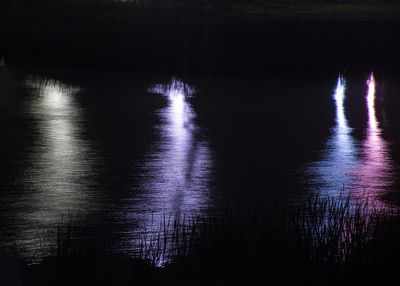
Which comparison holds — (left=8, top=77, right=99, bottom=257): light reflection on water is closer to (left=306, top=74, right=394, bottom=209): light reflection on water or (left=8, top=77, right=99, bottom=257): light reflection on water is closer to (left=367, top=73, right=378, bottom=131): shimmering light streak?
(left=306, top=74, right=394, bottom=209): light reflection on water

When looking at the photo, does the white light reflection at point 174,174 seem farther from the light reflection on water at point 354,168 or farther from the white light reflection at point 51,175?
the light reflection on water at point 354,168

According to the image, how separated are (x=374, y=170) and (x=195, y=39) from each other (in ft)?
76.2

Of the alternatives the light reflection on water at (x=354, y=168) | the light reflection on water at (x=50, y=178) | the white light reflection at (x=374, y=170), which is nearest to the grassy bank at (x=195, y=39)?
the light reflection on water at (x=50, y=178)

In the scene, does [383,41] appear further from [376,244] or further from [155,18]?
[376,244]

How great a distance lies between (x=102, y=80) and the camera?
88.2 feet

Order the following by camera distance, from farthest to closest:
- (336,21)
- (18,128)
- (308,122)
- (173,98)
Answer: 1. (336,21)
2. (173,98)
3. (308,122)
4. (18,128)

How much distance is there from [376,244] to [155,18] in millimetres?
33522

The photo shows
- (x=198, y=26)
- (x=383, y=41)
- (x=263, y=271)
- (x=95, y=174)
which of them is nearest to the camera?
(x=263, y=271)

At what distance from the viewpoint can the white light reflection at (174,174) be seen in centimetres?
969

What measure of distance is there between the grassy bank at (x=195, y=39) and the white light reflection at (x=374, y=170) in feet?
46.8

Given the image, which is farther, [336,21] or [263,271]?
[336,21]

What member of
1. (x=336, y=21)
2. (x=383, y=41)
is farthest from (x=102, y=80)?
(x=336, y=21)

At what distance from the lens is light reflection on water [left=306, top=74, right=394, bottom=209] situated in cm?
1105

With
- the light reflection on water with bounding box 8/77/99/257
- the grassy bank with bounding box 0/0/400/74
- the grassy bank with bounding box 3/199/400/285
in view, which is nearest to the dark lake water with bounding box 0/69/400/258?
the light reflection on water with bounding box 8/77/99/257
